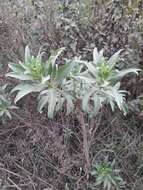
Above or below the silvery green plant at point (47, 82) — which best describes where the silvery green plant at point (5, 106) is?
below

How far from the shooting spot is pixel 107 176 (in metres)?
2.59

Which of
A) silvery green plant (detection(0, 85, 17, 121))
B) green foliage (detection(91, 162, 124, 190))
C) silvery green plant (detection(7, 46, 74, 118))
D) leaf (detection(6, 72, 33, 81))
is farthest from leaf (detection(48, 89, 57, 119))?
green foliage (detection(91, 162, 124, 190))

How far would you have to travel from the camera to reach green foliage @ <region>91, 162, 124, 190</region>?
2580 mm

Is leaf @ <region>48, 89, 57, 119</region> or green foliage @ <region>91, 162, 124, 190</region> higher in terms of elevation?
leaf @ <region>48, 89, 57, 119</region>

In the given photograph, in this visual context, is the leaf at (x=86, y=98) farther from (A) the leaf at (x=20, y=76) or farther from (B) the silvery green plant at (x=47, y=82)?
(A) the leaf at (x=20, y=76)

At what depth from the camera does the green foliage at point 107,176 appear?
2580mm

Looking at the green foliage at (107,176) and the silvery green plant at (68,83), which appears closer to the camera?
the silvery green plant at (68,83)

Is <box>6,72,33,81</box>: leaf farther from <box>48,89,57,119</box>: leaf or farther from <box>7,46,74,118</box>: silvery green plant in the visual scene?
<box>48,89,57,119</box>: leaf

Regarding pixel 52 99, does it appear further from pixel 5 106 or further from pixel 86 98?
pixel 5 106

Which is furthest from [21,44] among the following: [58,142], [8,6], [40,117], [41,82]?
[41,82]

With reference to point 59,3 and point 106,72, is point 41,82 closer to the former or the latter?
point 106,72

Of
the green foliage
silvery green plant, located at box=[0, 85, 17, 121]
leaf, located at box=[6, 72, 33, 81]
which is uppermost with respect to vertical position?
leaf, located at box=[6, 72, 33, 81]

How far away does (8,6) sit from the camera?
3.03 meters

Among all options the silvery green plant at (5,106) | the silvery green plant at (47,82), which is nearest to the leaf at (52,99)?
the silvery green plant at (47,82)
